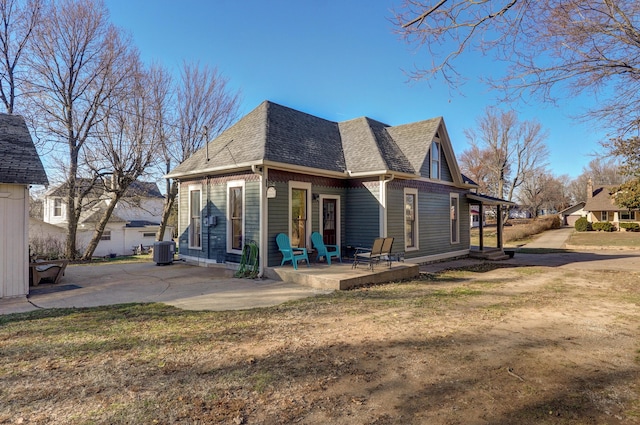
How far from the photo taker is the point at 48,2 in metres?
15.4

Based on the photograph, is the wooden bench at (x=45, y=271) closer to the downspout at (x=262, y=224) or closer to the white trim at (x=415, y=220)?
the downspout at (x=262, y=224)

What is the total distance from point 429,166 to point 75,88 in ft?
54.2

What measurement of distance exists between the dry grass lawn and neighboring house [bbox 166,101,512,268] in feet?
13.9

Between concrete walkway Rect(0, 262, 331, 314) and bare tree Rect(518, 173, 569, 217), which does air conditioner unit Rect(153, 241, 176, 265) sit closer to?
concrete walkway Rect(0, 262, 331, 314)

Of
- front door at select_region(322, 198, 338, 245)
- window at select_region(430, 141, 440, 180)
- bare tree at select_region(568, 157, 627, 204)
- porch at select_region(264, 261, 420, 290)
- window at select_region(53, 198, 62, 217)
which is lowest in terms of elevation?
porch at select_region(264, 261, 420, 290)

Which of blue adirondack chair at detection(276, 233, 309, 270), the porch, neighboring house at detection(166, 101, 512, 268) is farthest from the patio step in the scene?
blue adirondack chair at detection(276, 233, 309, 270)

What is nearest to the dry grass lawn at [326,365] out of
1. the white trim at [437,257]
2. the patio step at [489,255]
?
the white trim at [437,257]

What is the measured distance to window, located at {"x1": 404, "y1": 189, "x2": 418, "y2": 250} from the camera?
1248 cm

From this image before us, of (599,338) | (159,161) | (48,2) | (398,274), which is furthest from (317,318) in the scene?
(48,2)

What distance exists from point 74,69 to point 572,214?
205 feet

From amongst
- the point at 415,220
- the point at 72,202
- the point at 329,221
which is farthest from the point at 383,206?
the point at 72,202

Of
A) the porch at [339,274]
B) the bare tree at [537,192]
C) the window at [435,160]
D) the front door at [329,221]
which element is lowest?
the porch at [339,274]

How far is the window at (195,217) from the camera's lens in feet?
39.2

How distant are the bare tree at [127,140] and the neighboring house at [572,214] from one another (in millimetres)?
56577
